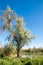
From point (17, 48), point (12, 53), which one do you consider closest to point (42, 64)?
point (12, 53)

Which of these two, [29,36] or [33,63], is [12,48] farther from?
→ [33,63]

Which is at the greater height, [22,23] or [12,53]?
[22,23]

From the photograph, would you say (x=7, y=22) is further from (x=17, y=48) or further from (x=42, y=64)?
(x=17, y=48)

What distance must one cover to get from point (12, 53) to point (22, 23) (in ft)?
15.6

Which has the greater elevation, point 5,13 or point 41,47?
point 41,47

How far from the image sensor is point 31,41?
32312mm

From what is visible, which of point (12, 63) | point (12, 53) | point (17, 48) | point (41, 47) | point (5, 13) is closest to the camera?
point (5, 13)

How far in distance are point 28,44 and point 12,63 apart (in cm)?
2295

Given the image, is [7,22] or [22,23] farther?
[22,23]

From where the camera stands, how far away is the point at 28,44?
32531 mm

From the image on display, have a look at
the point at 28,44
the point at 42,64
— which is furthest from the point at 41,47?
the point at 42,64

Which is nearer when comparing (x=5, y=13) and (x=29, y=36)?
(x=5, y=13)

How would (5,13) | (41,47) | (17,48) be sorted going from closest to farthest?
(5,13) < (17,48) < (41,47)

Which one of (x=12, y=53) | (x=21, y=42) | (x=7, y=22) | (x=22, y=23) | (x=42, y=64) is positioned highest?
(x=22, y=23)
